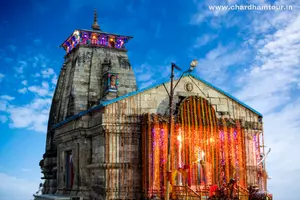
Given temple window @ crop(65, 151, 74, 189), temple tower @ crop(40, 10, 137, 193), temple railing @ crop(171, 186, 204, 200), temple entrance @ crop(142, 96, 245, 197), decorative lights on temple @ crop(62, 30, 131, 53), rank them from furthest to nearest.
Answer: decorative lights on temple @ crop(62, 30, 131, 53) < temple tower @ crop(40, 10, 137, 193) < temple window @ crop(65, 151, 74, 189) < temple entrance @ crop(142, 96, 245, 197) < temple railing @ crop(171, 186, 204, 200)

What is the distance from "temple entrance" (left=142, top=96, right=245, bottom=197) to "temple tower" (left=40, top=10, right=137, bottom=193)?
821cm

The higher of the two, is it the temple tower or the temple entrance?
the temple tower

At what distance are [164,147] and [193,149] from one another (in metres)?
2.00

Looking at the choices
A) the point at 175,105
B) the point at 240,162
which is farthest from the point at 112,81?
the point at 240,162

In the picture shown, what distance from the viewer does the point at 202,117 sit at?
2562cm

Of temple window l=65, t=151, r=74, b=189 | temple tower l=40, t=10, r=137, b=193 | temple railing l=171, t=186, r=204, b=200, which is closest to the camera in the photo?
temple railing l=171, t=186, r=204, b=200

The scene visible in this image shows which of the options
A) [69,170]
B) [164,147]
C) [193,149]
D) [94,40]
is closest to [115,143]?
A: [164,147]

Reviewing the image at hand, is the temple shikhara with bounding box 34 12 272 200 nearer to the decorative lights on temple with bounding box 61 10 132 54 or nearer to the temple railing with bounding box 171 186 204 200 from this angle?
the temple railing with bounding box 171 186 204 200

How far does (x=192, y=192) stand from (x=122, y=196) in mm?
4107

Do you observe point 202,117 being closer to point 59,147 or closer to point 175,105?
point 175,105

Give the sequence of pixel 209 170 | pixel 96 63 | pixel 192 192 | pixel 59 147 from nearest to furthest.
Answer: pixel 192 192, pixel 209 170, pixel 59 147, pixel 96 63

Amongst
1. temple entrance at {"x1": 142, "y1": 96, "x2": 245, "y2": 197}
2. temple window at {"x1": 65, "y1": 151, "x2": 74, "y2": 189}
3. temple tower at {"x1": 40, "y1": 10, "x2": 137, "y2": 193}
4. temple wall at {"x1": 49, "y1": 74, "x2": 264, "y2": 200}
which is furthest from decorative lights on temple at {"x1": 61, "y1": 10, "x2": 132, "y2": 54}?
temple entrance at {"x1": 142, "y1": 96, "x2": 245, "y2": 197}

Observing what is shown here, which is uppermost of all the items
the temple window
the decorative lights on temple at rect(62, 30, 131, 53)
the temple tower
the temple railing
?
the decorative lights on temple at rect(62, 30, 131, 53)

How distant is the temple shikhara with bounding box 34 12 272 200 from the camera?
77.9ft
